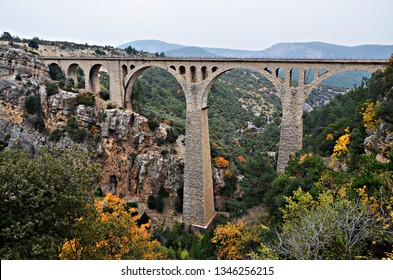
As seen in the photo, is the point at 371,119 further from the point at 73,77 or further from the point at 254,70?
the point at 73,77

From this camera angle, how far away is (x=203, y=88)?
901 inches

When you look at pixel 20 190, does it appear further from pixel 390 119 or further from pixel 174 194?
pixel 174 194

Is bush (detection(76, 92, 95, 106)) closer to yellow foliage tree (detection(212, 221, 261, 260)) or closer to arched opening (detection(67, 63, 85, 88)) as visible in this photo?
arched opening (detection(67, 63, 85, 88))

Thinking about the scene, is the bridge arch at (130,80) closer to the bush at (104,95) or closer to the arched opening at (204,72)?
the bush at (104,95)

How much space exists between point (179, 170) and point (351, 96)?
23.2 m

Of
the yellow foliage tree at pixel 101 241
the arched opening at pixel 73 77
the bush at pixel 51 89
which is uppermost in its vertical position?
the arched opening at pixel 73 77

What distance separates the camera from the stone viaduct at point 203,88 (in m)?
19.4

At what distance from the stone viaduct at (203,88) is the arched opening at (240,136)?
7.98ft

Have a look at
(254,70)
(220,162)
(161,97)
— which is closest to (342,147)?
(254,70)

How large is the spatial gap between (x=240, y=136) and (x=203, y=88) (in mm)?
22292

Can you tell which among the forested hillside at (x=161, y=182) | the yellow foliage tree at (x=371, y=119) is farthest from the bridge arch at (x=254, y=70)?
the yellow foliage tree at (x=371, y=119)

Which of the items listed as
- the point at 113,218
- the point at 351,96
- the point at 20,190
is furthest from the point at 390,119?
the point at 351,96

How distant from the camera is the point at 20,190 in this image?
832 centimetres

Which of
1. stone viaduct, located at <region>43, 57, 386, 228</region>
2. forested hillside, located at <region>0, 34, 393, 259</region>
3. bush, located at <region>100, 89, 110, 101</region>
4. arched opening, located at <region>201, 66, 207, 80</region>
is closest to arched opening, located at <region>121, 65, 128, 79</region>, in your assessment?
stone viaduct, located at <region>43, 57, 386, 228</region>
